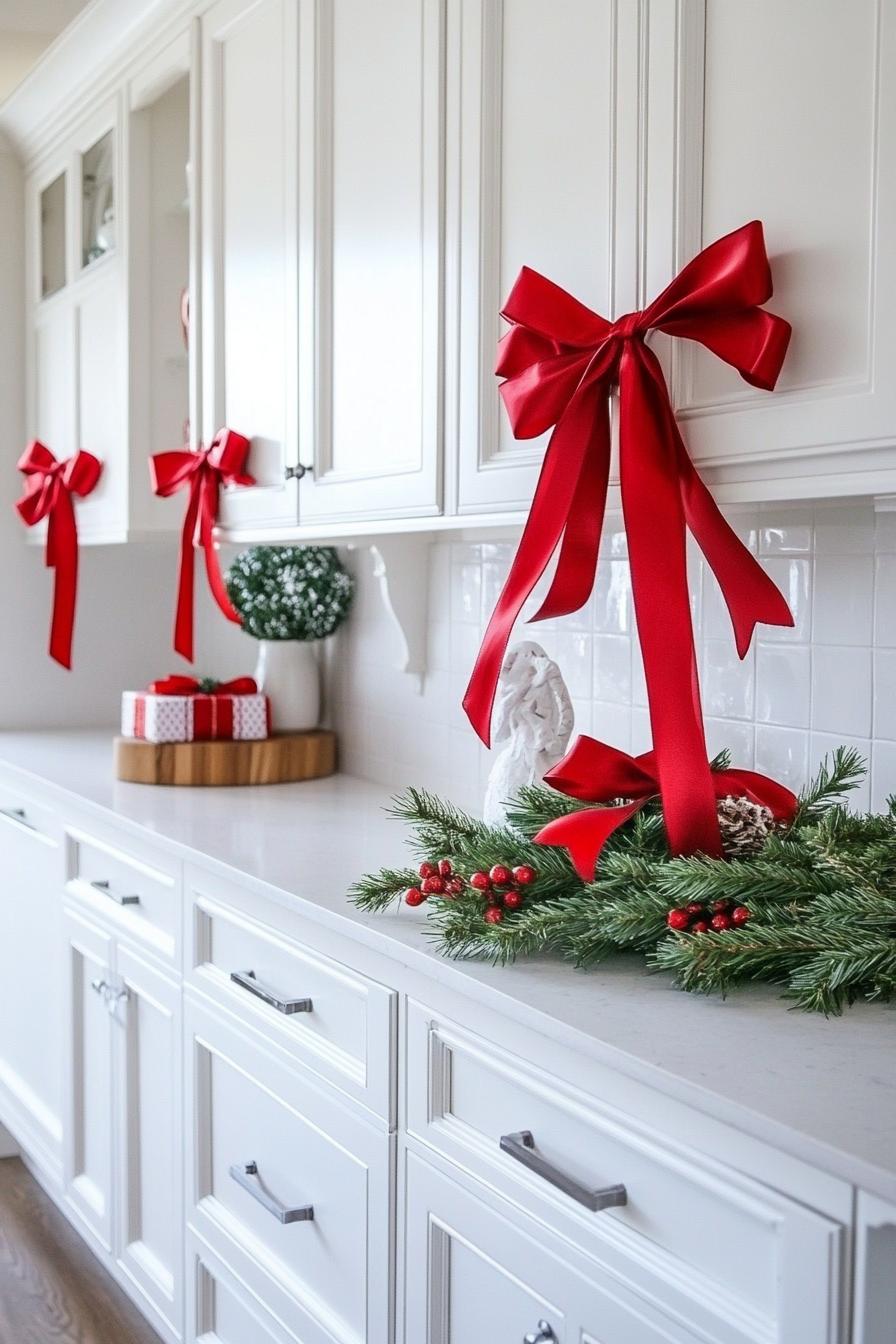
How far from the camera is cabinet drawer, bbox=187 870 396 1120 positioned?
4.70 ft

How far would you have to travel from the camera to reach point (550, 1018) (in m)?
1.11

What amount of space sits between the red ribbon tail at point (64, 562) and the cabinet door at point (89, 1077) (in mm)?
786

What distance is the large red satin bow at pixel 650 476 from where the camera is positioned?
1.29 m

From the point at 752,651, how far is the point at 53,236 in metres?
2.10

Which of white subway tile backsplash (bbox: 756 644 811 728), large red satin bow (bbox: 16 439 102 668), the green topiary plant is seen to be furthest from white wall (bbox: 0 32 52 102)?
white subway tile backsplash (bbox: 756 644 811 728)

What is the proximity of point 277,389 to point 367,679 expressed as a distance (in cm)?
66

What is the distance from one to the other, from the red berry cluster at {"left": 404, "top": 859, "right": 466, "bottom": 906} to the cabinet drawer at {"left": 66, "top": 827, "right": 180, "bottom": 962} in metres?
0.71

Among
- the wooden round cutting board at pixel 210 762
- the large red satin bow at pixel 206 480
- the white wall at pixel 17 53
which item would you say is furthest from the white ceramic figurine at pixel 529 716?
the white wall at pixel 17 53

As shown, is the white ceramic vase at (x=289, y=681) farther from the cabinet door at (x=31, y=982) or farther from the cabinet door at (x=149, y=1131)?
the cabinet door at (x=149, y=1131)

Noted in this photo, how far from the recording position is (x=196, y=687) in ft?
8.59

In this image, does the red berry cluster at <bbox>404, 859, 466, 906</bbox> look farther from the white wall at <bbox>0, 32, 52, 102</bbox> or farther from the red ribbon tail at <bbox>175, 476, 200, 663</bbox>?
the white wall at <bbox>0, 32, 52, 102</bbox>

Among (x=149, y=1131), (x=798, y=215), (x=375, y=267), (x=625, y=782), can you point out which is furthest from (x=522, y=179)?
(x=149, y=1131)

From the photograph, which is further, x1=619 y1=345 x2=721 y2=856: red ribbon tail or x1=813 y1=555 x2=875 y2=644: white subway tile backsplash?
x1=813 y1=555 x2=875 y2=644: white subway tile backsplash

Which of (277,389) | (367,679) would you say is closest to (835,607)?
(277,389)
